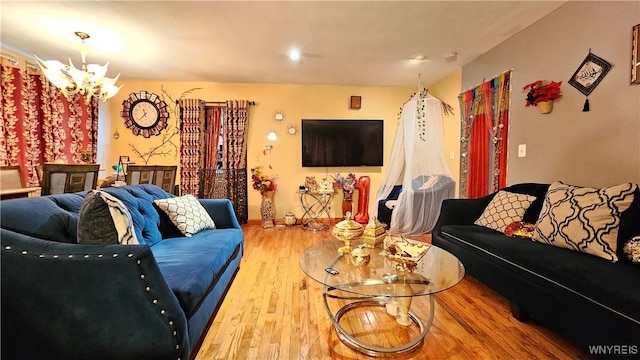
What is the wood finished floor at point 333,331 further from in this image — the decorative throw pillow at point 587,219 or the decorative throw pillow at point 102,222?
the decorative throw pillow at point 102,222

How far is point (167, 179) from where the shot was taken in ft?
11.8

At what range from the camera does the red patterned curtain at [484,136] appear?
3.00 m

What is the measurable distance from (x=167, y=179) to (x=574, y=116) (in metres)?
4.40

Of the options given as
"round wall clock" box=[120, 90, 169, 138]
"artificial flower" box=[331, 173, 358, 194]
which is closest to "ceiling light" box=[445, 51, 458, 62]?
"artificial flower" box=[331, 173, 358, 194]

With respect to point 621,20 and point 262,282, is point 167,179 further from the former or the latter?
point 621,20

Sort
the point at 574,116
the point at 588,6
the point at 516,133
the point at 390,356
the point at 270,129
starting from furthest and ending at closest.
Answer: the point at 270,129
the point at 516,133
the point at 574,116
the point at 588,6
the point at 390,356

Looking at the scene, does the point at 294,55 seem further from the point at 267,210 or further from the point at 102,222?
the point at 102,222

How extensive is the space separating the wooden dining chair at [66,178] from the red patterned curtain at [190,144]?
1962 mm

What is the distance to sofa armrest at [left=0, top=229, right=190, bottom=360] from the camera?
3.49 ft

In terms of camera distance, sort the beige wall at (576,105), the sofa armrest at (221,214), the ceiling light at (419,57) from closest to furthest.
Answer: the beige wall at (576,105) → the sofa armrest at (221,214) → the ceiling light at (419,57)

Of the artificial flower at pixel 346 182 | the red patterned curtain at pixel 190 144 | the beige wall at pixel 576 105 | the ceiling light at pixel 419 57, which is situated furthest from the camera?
the artificial flower at pixel 346 182

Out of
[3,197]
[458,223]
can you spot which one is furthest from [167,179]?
[458,223]

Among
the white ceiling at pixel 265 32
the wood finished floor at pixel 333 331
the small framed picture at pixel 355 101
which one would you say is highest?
the white ceiling at pixel 265 32

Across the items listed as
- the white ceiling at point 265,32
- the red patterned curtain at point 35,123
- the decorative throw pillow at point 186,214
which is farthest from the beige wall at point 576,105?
the red patterned curtain at point 35,123
